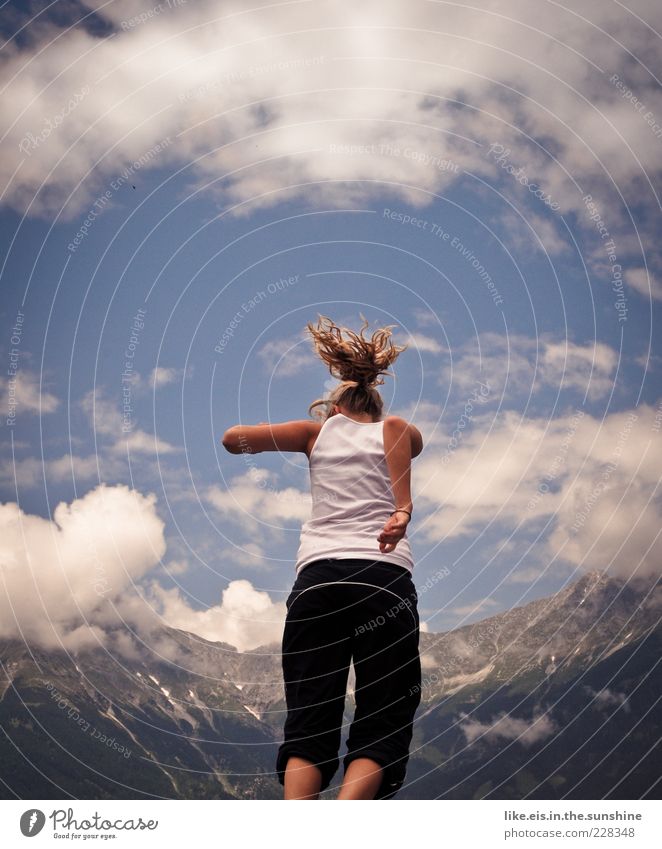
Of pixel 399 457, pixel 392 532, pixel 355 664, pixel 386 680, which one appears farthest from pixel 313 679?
pixel 399 457

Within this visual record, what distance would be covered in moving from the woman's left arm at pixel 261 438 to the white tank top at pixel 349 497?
9.4 inches

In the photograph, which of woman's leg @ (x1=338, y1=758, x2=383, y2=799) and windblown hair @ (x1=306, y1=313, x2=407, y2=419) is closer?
woman's leg @ (x1=338, y1=758, x2=383, y2=799)

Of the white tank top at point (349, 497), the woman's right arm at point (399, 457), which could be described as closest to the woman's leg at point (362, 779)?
the white tank top at point (349, 497)

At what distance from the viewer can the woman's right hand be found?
680 cm

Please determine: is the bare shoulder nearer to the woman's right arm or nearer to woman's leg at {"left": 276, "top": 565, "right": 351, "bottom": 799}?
the woman's right arm

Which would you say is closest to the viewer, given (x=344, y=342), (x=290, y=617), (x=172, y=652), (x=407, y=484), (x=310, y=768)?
(x=310, y=768)

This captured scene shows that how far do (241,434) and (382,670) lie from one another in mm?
2341

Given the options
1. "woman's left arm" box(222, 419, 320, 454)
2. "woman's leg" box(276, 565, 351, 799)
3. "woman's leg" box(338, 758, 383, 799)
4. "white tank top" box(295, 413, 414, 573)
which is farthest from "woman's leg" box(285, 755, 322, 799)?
"woman's left arm" box(222, 419, 320, 454)

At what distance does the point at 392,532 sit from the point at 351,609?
71cm

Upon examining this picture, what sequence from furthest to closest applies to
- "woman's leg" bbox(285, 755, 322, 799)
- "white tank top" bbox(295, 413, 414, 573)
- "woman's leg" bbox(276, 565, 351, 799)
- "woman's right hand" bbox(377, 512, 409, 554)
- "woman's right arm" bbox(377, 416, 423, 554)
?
"woman's right arm" bbox(377, 416, 423, 554) < "white tank top" bbox(295, 413, 414, 573) < "woman's right hand" bbox(377, 512, 409, 554) < "woman's leg" bbox(276, 565, 351, 799) < "woman's leg" bbox(285, 755, 322, 799)

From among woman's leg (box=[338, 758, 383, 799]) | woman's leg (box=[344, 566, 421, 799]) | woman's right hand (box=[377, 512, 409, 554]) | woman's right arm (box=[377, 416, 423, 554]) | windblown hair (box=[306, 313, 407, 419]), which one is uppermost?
windblown hair (box=[306, 313, 407, 419])
